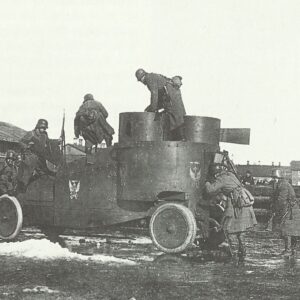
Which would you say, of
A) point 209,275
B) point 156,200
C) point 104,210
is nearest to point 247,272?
point 209,275

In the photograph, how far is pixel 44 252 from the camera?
390 inches

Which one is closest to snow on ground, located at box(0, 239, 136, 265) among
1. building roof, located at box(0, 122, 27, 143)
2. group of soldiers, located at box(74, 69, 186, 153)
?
group of soldiers, located at box(74, 69, 186, 153)

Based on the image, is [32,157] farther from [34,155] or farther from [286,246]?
[286,246]

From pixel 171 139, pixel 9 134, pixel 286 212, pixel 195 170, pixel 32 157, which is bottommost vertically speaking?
pixel 286 212

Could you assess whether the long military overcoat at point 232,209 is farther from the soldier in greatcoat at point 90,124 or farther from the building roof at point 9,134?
the building roof at point 9,134

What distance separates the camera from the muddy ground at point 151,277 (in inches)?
265

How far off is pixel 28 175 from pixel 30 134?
816 mm

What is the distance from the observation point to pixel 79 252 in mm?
10359

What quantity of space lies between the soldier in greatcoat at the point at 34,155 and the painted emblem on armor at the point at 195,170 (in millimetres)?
3049

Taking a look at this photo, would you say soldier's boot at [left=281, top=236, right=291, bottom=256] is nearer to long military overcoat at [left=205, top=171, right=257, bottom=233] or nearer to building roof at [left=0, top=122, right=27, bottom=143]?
long military overcoat at [left=205, top=171, right=257, bottom=233]

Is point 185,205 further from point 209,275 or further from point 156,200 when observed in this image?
point 209,275

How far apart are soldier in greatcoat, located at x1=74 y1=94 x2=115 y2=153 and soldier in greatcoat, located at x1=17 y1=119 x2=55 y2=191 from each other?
31.8 inches

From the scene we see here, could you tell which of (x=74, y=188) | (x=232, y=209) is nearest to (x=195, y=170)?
(x=232, y=209)

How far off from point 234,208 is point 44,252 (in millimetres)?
3265
